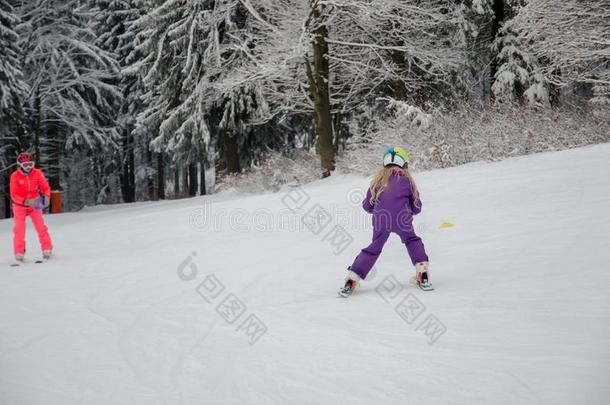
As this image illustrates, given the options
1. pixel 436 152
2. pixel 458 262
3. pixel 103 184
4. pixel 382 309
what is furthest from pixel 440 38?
pixel 103 184

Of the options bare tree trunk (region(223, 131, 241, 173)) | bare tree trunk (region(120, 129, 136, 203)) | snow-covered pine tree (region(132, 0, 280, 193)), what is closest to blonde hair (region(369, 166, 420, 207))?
snow-covered pine tree (region(132, 0, 280, 193))

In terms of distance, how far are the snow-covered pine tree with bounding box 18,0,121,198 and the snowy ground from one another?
49.3ft

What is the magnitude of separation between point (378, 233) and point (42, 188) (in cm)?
667

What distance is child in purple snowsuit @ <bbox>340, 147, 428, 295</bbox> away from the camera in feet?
17.2

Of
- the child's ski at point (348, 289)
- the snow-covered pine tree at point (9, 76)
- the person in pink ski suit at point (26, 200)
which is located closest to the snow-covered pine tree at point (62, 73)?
the snow-covered pine tree at point (9, 76)

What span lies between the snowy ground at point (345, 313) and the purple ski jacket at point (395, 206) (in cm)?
76

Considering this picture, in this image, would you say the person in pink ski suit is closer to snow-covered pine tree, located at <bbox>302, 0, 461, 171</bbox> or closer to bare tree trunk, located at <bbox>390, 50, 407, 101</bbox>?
snow-covered pine tree, located at <bbox>302, 0, 461, 171</bbox>

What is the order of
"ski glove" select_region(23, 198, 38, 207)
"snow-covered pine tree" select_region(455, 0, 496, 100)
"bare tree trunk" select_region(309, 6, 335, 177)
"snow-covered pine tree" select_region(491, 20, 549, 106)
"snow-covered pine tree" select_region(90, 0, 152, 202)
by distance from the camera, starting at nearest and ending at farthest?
"ski glove" select_region(23, 198, 38, 207) < "bare tree trunk" select_region(309, 6, 335, 177) < "snow-covered pine tree" select_region(491, 20, 549, 106) < "snow-covered pine tree" select_region(455, 0, 496, 100) < "snow-covered pine tree" select_region(90, 0, 152, 202)

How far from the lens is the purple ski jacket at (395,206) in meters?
5.25

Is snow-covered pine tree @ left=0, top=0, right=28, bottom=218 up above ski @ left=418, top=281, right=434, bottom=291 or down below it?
above

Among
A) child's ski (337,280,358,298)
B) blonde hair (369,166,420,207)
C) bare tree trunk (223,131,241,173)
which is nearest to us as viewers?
child's ski (337,280,358,298)

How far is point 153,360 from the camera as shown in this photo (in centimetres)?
379

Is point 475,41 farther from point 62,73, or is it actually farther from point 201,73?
point 62,73

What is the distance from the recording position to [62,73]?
2225cm
